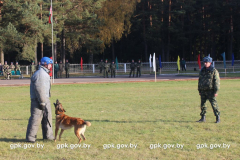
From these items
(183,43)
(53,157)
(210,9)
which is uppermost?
(210,9)

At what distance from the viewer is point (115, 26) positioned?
47812 millimetres

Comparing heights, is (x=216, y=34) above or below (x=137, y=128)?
above

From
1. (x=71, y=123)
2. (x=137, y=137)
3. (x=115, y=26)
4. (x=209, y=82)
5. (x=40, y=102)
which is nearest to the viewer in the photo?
(x=40, y=102)

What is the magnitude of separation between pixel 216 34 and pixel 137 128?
57.0 meters

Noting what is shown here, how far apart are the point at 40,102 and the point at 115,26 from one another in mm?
41943

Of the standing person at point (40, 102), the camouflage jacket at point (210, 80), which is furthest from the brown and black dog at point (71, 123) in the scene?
the camouflage jacket at point (210, 80)

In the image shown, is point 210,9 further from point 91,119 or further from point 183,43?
point 91,119

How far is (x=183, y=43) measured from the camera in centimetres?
6078

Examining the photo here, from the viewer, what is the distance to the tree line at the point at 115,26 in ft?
129

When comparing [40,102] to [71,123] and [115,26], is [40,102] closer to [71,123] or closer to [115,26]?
[71,123]

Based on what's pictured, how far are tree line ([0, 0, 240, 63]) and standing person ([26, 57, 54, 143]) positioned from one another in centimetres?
3208

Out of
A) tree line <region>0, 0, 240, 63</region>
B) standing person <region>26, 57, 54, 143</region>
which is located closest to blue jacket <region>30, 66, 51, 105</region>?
standing person <region>26, 57, 54, 143</region>

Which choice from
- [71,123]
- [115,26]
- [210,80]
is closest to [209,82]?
[210,80]

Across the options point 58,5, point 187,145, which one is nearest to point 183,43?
point 58,5
